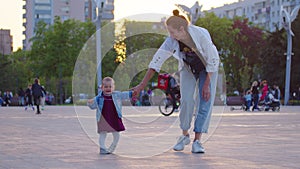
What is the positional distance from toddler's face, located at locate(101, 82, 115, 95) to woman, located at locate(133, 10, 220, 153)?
0.48 m

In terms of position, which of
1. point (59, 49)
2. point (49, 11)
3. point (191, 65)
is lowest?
point (191, 65)

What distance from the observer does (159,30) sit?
366 inches

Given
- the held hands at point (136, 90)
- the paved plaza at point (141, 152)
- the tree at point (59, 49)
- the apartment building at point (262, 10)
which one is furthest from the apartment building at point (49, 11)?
the held hands at point (136, 90)

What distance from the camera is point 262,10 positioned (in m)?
150

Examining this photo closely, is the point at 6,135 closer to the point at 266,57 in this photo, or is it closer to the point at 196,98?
the point at 196,98

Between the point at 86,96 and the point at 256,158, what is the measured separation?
7.69ft

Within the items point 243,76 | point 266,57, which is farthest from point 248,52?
point 266,57

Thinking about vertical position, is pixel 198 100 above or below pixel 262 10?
below

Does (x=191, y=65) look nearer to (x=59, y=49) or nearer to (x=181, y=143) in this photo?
(x=181, y=143)

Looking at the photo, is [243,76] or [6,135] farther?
[243,76]

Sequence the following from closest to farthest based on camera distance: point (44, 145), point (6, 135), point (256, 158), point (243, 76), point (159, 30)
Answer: point (256, 158), point (159, 30), point (44, 145), point (6, 135), point (243, 76)

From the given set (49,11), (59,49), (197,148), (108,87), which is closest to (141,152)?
(197,148)

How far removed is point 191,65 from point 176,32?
0.58 meters

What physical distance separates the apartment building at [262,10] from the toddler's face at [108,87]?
12537 cm
